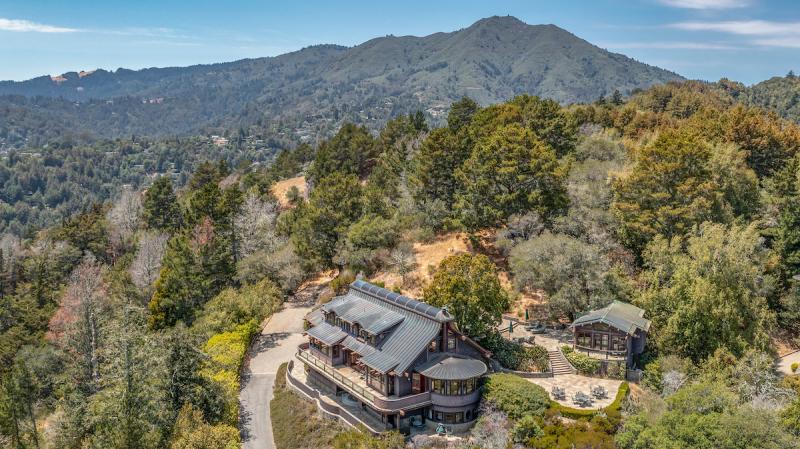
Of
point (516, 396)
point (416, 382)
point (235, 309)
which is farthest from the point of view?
point (235, 309)

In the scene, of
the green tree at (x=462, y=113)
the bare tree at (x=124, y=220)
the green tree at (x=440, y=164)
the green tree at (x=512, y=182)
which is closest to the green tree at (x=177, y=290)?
the green tree at (x=440, y=164)

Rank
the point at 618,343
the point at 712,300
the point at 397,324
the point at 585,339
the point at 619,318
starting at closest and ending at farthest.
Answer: the point at 397,324 → the point at 712,300 → the point at 618,343 → the point at 619,318 → the point at 585,339

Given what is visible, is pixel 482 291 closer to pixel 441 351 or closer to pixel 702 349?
pixel 441 351

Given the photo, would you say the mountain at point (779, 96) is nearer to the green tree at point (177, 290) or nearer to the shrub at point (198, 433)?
the green tree at point (177, 290)

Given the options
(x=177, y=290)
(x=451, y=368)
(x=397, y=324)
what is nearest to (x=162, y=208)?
(x=177, y=290)

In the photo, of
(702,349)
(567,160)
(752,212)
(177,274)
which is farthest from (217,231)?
(752,212)

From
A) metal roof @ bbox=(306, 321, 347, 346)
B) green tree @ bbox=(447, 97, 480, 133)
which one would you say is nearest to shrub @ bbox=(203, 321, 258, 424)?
metal roof @ bbox=(306, 321, 347, 346)

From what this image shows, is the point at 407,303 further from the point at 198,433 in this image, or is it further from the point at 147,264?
the point at 147,264
